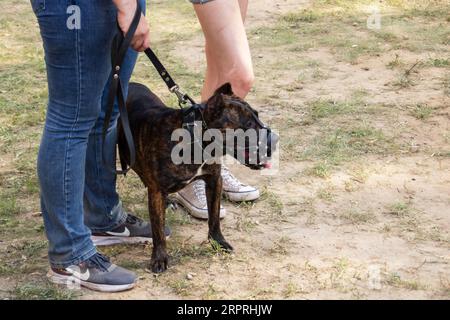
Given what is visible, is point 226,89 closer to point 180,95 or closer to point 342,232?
point 180,95

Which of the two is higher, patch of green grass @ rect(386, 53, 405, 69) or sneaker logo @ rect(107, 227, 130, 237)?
patch of green grass @ rect(386, 53, 405, 69)

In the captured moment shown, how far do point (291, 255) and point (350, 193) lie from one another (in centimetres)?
92

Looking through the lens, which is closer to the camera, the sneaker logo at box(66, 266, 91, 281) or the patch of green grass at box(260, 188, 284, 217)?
the sneaker logo at box(66, 266, 91, 281)

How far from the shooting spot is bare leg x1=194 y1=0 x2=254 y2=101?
3.62m

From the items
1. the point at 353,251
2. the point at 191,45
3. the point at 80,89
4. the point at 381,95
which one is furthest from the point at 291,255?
the point at 191,45

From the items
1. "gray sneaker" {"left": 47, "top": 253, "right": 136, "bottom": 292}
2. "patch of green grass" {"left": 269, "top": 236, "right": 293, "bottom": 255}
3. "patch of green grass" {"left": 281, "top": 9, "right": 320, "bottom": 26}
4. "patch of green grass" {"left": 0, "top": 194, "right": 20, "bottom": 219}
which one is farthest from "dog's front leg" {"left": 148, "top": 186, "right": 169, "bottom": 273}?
"patch of green grass" {"left": 281, "top": 9, "right": 320, "bottom": 26}

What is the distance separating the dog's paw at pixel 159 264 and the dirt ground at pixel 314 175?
49 mm

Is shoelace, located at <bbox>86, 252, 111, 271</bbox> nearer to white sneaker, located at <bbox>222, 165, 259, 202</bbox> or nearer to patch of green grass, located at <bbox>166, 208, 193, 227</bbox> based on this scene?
patch of green grass, located at <bbox>166, 208, 193, 227</bbox>

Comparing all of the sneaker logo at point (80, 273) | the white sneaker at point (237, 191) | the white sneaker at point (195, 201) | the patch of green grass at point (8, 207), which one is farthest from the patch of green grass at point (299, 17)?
the sneaker logo at point (80, 273)

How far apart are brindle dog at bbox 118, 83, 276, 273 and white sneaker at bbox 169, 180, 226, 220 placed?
413 millimetres

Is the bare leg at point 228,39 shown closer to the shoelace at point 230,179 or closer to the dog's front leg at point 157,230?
the dog's front leg at point 157,230

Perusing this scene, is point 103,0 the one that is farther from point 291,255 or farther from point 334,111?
point 334,111

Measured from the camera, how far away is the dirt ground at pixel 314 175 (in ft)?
12.5
